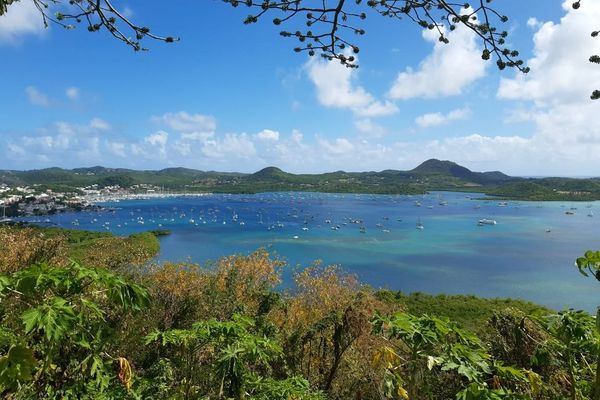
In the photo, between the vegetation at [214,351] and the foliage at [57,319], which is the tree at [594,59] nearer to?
the vegetation at [214,351]

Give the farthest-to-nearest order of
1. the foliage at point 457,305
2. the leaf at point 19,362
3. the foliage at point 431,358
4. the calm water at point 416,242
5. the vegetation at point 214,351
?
1. the calm water at point 416,242
2. the foliage at point 457,305
3. the foliage at point 431,358
4. the vegetation at point 214,351
5. the leaf at point 19,362

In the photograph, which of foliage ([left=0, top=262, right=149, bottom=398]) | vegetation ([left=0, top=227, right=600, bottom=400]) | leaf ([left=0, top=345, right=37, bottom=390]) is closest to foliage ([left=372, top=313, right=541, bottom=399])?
vegetation ([left=0, top=227, right=600, bottom=400])

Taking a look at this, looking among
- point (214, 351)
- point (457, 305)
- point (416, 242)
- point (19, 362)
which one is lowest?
point (416, 242)

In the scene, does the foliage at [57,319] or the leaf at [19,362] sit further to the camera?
the foliage at [57,319]

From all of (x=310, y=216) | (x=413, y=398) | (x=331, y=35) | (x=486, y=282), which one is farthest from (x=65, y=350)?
(x=310, y=216)

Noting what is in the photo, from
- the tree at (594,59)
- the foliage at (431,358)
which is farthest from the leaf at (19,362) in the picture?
the tree at (594,59)

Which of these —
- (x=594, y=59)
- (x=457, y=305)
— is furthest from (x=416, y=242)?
(x=594, y=59)

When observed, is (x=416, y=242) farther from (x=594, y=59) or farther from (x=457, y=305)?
(x=594, y=59)

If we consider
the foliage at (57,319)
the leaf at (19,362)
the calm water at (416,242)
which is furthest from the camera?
the calm water at (416,242)

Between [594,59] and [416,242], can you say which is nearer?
[594,59]

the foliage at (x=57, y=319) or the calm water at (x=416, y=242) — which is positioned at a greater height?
the foliage at (x=57, y=319)
